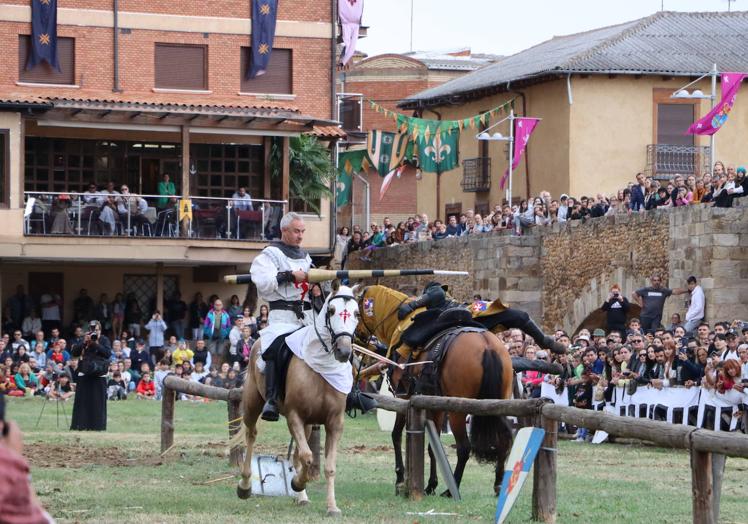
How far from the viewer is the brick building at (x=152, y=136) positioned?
3791cm

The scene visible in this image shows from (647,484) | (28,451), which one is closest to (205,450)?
(28,451)

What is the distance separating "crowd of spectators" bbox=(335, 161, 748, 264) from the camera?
2812 cm

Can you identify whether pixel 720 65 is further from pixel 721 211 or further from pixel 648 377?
pixel 648 377

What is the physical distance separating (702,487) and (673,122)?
121 feet

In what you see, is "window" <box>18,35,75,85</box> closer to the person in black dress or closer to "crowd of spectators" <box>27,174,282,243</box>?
"crowd of spectators" <box>27,174,282,243</box>

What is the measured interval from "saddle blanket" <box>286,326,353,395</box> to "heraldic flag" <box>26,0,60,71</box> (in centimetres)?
2974

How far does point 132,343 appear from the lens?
3541cm

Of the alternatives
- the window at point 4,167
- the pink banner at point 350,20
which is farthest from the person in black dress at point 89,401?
the pink banner at point 350,20

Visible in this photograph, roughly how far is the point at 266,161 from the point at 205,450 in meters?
23.8

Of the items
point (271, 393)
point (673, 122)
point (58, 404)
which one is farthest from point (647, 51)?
point (271, 393)

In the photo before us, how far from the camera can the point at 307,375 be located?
1243 centimetres

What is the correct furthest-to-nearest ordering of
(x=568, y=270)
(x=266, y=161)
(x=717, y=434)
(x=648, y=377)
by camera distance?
(x=266, y=161) < (x=568, y=270) < (x=648, y=377) < (x=717, y=434)

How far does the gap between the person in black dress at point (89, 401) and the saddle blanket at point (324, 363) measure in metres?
10.9

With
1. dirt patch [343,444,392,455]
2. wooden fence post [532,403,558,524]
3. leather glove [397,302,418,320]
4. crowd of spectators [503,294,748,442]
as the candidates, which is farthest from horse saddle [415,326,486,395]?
crowd of spectators [503,294,748,442]
